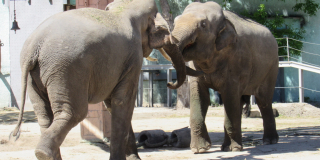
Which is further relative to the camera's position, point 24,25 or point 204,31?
point 24,25

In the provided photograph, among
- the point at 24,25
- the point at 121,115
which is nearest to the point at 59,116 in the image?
the point at 121,115

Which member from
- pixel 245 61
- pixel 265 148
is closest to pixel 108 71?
pixel 245 61

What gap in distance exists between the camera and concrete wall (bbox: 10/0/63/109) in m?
18.8

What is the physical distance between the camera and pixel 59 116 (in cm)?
370

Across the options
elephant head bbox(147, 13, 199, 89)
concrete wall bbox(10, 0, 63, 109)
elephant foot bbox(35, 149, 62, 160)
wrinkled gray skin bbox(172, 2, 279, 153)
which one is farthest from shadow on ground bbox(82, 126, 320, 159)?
concrete wall bbox(10, 0, 63, 109)

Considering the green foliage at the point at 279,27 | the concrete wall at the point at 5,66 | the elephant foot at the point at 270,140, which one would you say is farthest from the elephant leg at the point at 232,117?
the concrete wall at the point at 5,66

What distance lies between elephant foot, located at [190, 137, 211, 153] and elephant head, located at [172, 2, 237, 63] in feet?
4.20

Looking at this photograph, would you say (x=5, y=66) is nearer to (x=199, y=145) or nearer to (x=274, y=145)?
(x=199, y=145)

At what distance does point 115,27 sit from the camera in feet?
14.3

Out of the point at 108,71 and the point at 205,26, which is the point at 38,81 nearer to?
the point at 108,71

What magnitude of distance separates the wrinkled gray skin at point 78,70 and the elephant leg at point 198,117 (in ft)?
6.55

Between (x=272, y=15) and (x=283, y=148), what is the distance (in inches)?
536

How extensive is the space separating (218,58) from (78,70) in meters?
3.08

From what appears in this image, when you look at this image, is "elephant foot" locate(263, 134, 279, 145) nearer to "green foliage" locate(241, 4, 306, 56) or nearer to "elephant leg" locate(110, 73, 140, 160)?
"elephant leg" locate(110, 73, 140, 160)
